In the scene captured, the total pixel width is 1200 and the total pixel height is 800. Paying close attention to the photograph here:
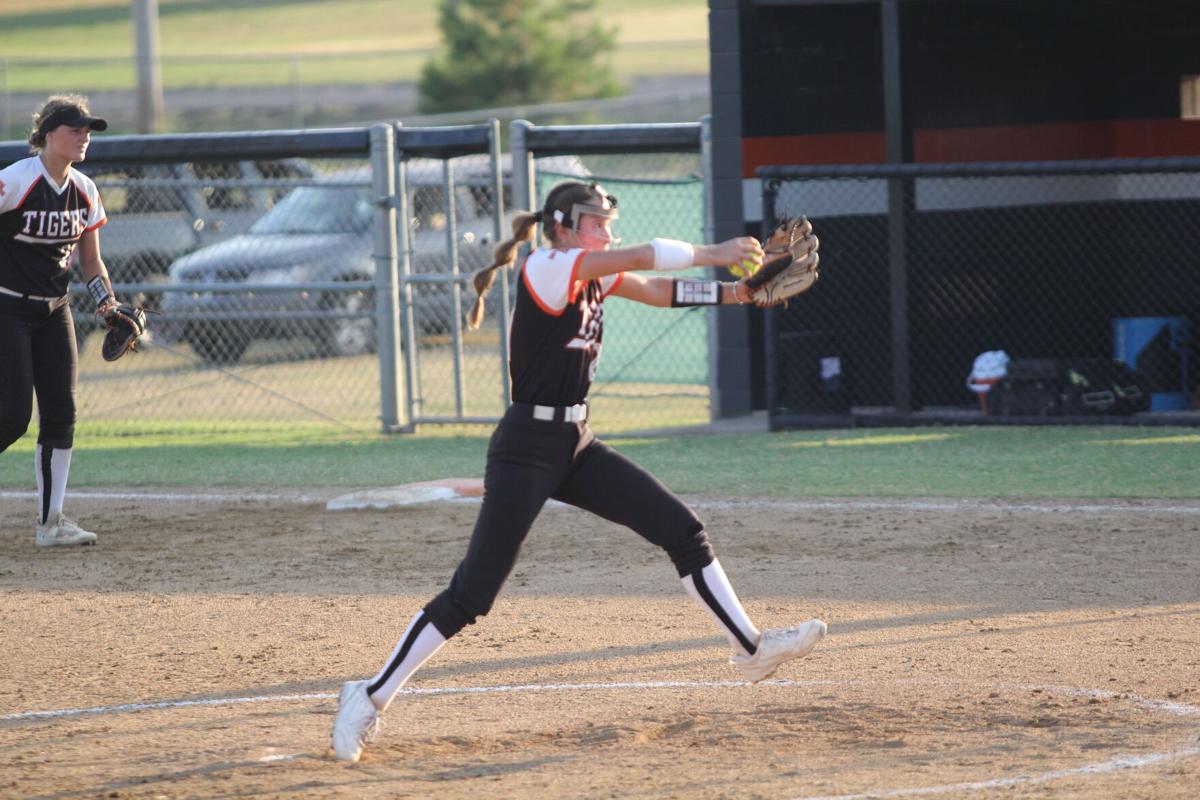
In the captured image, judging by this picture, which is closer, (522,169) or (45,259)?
(45,259)

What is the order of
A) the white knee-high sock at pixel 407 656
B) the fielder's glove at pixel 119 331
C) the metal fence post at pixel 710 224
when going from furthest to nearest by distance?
the metal fence post at pixel 710 224
the fielder's glove at pixel 119 331
the white knee-high sock at pixel 407 656

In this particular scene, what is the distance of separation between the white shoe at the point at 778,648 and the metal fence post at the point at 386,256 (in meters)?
7.53

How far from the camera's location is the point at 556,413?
5.48 meters

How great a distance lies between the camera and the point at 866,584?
25.2 feet

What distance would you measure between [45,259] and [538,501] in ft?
13.0

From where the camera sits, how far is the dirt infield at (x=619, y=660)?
16.8 ft

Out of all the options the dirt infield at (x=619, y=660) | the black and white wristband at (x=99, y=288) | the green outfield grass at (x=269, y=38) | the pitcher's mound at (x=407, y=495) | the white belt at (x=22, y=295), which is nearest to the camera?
the dirt infield at (x=619, y=660)

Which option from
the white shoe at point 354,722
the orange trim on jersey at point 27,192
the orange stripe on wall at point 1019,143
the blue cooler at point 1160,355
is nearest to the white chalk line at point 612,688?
the white shoe at point 354,722

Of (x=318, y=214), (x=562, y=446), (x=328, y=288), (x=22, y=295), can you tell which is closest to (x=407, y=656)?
(x=562, y=446)

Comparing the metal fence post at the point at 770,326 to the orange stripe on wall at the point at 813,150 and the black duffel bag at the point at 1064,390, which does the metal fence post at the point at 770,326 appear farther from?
the black duffel bag at the point at 1064,390

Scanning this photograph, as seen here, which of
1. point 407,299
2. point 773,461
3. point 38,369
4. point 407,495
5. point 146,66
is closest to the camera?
point 38,369

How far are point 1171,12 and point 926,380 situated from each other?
3.82m

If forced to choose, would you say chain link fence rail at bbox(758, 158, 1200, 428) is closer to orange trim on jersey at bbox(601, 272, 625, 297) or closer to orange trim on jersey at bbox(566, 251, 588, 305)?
orange trim on jersey at bbox(601, 272, 625, 297)

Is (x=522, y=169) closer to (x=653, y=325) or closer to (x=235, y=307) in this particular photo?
(x=653, y=325)
